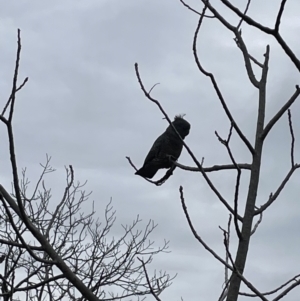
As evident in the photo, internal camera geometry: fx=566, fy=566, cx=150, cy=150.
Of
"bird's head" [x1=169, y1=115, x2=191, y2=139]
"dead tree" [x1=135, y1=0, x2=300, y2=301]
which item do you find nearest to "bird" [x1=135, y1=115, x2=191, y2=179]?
"bird's head" [x1=169, y1=115, x2=191, y2=139]

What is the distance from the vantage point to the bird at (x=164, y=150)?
6.96 metres

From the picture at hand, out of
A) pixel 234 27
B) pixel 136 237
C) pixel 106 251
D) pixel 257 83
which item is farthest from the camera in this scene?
pixel 136 237

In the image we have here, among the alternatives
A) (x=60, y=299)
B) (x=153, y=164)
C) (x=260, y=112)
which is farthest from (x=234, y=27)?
(x=60, y=299)

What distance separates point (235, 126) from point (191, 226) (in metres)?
0.43

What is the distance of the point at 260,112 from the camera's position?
2.40m

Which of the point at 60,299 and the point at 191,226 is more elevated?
the point at 60,299

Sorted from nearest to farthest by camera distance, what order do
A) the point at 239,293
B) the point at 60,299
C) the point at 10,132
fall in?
the point at 10,132
the point at 239,293
the point at 60,299

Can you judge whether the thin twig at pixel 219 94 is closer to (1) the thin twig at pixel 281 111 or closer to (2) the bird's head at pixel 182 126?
(1) the thin twig at pixel 281 111

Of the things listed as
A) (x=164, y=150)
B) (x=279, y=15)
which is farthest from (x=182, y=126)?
(x=279, y=15)

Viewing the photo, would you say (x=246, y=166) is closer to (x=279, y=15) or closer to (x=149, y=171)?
(x=279, y=15)

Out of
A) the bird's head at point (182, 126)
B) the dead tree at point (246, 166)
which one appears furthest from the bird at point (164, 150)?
the dead tree at point (246, 166)

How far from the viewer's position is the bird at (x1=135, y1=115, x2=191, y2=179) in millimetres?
6961

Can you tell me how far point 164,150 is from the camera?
723 cm

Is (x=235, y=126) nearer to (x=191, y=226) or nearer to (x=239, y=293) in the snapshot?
(x=191, y=226)
